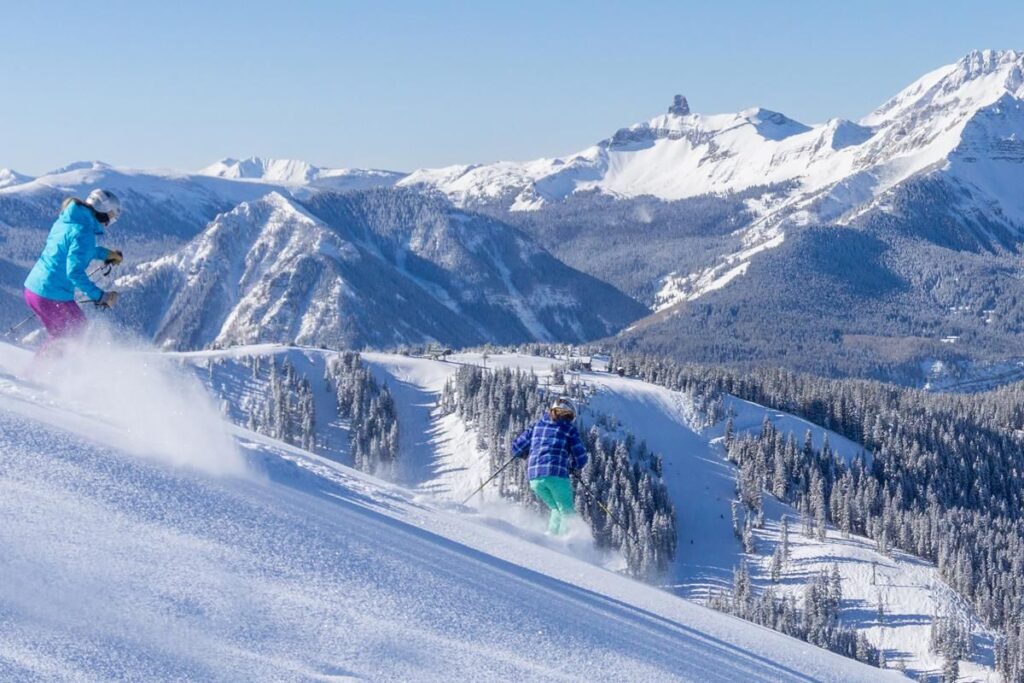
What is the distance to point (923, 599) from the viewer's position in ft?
407

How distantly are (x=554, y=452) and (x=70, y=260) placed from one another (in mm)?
12997

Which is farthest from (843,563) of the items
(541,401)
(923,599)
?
(541,401)

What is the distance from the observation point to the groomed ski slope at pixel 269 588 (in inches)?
469

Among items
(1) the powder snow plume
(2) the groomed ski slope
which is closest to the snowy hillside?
(1) the powder snow plume

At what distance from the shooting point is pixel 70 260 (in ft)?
73.2

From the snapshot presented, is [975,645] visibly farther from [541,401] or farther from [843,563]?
[541,401]

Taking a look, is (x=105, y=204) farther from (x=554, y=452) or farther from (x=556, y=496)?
(x=556, y=496)

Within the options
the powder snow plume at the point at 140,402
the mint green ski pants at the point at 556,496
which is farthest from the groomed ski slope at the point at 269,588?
the mint green ski pants at the point at 556,496

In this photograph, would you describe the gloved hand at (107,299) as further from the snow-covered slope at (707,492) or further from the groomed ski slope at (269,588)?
the snow-covered slope at (707,492)

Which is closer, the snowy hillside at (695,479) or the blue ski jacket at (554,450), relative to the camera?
the blue ski jacket at (554,450)

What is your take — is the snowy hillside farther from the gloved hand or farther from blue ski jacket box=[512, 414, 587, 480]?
the gloved hand

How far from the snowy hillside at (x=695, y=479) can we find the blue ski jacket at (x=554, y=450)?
66939mm

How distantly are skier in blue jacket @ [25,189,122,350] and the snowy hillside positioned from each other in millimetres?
72469

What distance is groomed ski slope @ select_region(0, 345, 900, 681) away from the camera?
39.1 ft
